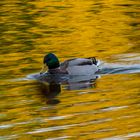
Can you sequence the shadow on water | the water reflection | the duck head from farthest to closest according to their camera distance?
the duck head < the shadow on water < the water reflection

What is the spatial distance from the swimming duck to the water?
0.31 metres

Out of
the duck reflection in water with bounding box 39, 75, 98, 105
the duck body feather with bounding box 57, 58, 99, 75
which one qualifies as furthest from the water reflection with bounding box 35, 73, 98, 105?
the duck body feather with bounding box 57, 58, 99, 75

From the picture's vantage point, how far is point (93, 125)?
15445 mm

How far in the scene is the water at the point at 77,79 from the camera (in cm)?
1542

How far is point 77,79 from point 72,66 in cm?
49

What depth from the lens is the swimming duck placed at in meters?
22.9

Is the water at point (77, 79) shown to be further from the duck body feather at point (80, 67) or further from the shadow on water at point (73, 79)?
the duck body feather at point (80, 67)

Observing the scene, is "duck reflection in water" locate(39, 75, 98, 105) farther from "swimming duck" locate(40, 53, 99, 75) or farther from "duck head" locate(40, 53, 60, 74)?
"duck head" locate(40, 53, 60, 74)

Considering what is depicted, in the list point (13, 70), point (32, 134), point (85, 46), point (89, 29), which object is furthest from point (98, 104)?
point (89, 29)

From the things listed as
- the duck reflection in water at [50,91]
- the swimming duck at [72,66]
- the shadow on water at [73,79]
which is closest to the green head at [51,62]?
the swimming duck at [72,66]

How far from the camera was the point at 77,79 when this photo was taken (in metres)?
22.7

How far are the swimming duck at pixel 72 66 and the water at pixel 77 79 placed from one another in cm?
31

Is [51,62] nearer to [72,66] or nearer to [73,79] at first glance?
[72,66]

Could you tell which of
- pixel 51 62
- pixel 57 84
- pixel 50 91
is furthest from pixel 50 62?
pixel 50 91
